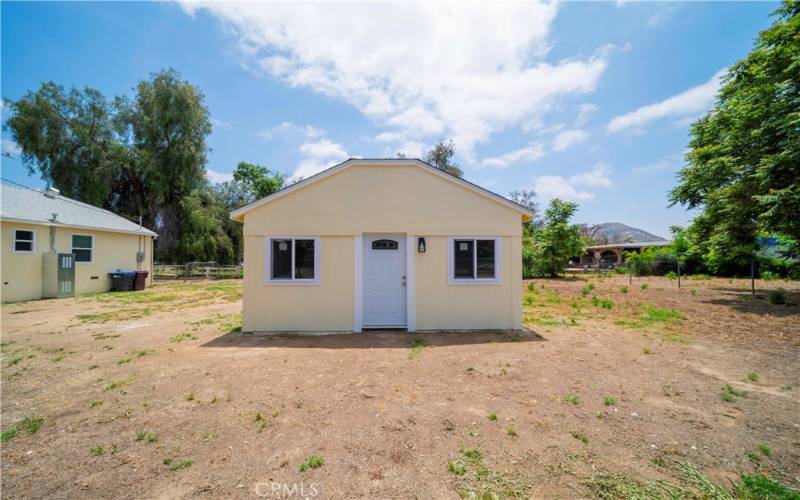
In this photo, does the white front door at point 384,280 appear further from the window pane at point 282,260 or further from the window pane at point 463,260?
the window pane at point 282,260

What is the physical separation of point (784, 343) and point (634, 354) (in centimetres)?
365

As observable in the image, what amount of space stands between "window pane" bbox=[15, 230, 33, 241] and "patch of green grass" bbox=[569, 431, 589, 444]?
1920 cm

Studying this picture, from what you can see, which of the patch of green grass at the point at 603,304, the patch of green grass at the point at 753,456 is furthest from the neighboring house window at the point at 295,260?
the patch of green grass at the point at 603,304

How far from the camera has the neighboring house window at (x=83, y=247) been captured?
14172mm

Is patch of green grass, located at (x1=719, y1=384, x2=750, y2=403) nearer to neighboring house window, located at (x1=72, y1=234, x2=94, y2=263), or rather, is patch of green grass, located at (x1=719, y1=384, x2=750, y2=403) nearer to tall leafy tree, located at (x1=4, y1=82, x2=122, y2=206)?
neighboring house window, located at (x1=72, y1=234, x2=94, y2=263)

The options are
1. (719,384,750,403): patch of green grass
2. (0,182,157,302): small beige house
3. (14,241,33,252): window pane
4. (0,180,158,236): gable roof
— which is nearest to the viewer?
(719,384,750,403): patch of green grass

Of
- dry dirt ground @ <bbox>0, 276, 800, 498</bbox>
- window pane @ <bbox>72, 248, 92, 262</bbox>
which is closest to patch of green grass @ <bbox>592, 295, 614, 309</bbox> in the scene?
dry dirt ground @ <bbox>0, 276, 800, 498</bbox>

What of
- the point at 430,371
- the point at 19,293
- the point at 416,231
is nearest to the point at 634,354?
the point at 430,371

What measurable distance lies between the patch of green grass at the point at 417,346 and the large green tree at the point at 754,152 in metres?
12.2

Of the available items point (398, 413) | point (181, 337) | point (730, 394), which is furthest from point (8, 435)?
point (730, 394)

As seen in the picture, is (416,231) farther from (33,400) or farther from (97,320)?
(97,320)

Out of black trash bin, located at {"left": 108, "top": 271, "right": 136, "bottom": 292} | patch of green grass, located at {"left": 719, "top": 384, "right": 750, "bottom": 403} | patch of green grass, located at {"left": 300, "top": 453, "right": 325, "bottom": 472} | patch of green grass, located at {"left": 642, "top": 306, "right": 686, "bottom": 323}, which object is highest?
black trash bin, located at {"left": 108, "top": 271, "right": 136, "bottom": 292}

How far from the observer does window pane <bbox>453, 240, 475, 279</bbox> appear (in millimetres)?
7711

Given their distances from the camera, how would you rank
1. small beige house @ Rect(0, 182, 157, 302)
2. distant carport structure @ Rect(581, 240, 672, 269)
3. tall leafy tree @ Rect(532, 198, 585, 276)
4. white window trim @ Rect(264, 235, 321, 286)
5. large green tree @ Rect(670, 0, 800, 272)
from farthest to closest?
distant carport structure @ Rect(581, 240, 672, 269), tall leafy tree @ Rect(532, 198, 585, 276), small beige house @ Rect(0, 182, 157, 302), large green tree @ Rect(670, 0, 800, 272), white window trim @ Rect(264, 235, 321, 286)
